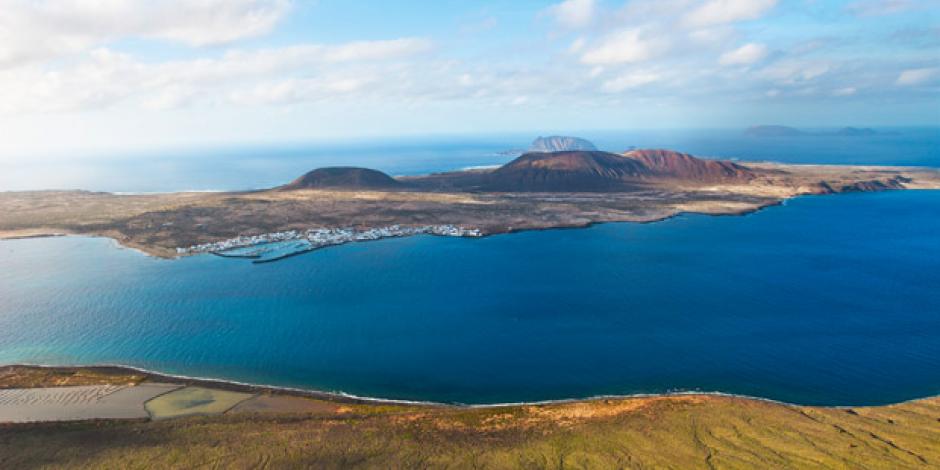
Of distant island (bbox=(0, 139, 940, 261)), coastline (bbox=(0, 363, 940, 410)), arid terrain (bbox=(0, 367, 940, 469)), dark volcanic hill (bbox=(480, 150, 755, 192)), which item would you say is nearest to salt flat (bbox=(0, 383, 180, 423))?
arid terrain (bbox=(0, 367, 940, 469))

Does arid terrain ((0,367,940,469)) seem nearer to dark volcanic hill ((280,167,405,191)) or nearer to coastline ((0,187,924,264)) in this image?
coastline ((0,187,924,264))

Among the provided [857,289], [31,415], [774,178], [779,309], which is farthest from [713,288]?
[774,178]

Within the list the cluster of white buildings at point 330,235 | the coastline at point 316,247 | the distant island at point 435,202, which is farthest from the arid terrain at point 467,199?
the cluster of white buildings at point 330,235

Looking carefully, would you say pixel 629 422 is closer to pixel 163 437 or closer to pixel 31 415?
pixel 163 437

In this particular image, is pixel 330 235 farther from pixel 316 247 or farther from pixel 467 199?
pixel 467 199

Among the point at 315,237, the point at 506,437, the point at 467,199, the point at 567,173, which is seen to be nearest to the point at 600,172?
the point at 567,173

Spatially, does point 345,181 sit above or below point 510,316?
above
